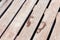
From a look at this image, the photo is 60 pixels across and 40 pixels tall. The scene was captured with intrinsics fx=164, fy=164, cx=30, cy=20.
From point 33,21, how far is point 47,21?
0.12 m

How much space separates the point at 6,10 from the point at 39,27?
0.39m

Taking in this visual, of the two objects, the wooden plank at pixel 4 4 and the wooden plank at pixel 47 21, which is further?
the wooden plank at pixel 4 4

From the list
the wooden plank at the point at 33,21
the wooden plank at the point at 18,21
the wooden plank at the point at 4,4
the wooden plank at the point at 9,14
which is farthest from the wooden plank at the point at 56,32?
the wooden plank at the point at 4,4

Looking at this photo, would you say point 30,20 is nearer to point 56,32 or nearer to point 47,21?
point 47,21

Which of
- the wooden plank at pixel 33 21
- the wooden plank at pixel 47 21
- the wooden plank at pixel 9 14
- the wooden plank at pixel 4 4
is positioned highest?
the wooden plank at pixel 4 4

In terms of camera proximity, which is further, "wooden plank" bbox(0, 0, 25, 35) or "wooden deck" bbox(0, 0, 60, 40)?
"wooden plank" bbox(0, 0, 25, 35)

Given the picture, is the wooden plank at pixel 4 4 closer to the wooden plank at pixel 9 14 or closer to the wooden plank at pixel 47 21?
the wooden plank at pixel 9 14

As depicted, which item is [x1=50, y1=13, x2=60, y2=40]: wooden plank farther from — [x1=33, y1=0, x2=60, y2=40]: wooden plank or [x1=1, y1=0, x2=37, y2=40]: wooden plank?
[x1=1, y1=0, x2=37, y2=40]: wooden plank

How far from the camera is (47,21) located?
4.48 feet

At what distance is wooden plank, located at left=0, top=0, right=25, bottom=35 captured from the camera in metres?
1.37

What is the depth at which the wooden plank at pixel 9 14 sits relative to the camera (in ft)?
4.49

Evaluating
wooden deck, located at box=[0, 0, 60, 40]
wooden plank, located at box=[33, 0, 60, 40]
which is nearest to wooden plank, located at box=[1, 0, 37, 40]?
wooden deck, located at box=[0, 0, 60, 40]

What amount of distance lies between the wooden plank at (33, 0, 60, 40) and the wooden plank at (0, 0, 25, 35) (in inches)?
11.1

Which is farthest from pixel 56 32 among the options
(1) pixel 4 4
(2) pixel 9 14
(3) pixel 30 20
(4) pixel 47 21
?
(1) pixel 4 4
